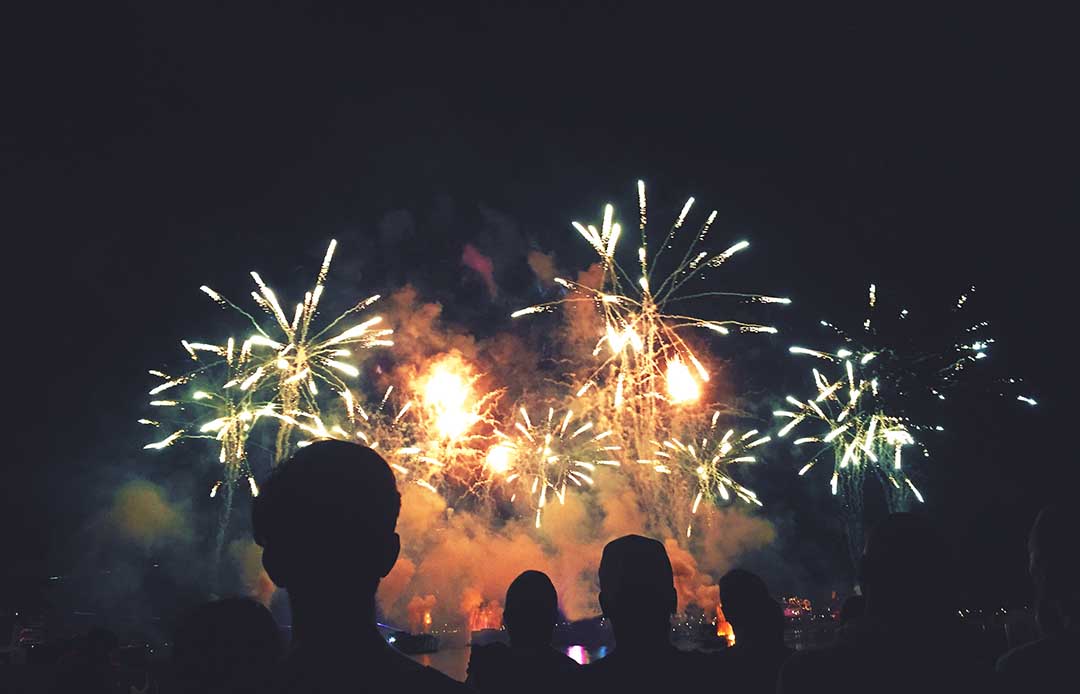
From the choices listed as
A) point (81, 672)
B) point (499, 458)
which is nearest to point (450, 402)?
point (499, 458)

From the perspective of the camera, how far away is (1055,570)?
340 cm

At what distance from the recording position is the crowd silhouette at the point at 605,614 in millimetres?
2021

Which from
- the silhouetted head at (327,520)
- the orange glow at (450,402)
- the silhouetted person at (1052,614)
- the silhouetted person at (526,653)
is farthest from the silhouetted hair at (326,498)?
the orange glow at (450,402)

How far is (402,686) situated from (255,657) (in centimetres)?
119

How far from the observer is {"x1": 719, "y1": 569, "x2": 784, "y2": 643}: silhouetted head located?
4203 millimetres

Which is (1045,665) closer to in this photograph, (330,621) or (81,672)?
(330,621)

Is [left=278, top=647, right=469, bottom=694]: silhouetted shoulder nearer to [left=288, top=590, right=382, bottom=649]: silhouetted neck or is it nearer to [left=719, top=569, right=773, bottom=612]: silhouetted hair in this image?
[left=288, top=590, right=382, bottom=649]: silhouetted neck

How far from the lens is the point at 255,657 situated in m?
2.72

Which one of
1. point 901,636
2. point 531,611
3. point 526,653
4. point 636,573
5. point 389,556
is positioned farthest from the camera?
point 531,611

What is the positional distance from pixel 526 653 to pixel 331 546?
93.1 inches

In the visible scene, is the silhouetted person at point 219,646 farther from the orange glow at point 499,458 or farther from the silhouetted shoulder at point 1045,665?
the orange glow at point 499,458

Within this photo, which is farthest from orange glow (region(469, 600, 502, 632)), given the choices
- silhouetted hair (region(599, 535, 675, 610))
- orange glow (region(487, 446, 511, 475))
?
silhouetted hair (region(599, 535, 675, 610))

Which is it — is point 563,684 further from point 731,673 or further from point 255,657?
point 255,657

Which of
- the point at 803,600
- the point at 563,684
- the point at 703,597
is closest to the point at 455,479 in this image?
the point at 703,597
